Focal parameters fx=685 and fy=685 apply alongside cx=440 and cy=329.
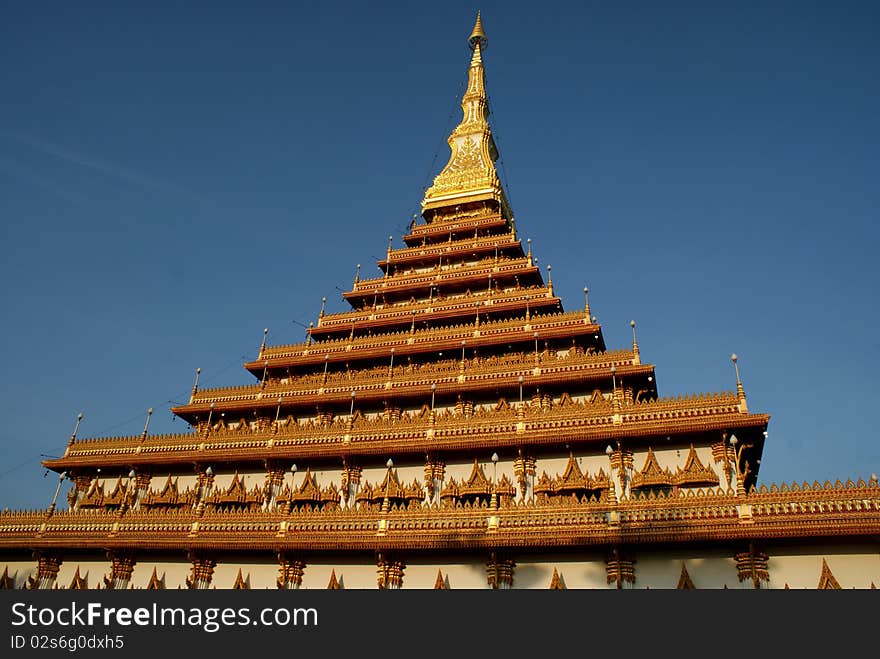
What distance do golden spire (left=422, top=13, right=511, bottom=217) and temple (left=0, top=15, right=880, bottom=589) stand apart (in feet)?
→ 36.0

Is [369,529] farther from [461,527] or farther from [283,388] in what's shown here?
[283,388]

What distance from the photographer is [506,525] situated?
2509cm

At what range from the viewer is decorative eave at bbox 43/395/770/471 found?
2720 cm

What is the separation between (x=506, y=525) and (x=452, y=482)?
514 centimetres

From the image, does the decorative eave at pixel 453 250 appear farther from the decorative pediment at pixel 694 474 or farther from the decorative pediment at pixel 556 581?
the decorative pediment at pixel 556 581

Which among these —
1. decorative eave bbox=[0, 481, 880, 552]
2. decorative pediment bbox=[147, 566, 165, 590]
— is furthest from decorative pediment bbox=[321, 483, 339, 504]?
decorative pediment bbox=[147, 566, 165, 590]

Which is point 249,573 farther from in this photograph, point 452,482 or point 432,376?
point 432,376

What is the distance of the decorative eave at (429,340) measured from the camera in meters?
35.3

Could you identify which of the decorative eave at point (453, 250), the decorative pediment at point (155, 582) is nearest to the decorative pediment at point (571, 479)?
the decorative pediment at point (155, 582)

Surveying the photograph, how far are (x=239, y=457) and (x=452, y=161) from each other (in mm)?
31619

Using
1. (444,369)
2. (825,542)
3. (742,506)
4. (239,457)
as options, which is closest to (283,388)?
(239,457)

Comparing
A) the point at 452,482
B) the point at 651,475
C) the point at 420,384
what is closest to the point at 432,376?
the point at 420,384

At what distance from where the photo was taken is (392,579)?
2672cm

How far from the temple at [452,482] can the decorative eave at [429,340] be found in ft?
0.42
